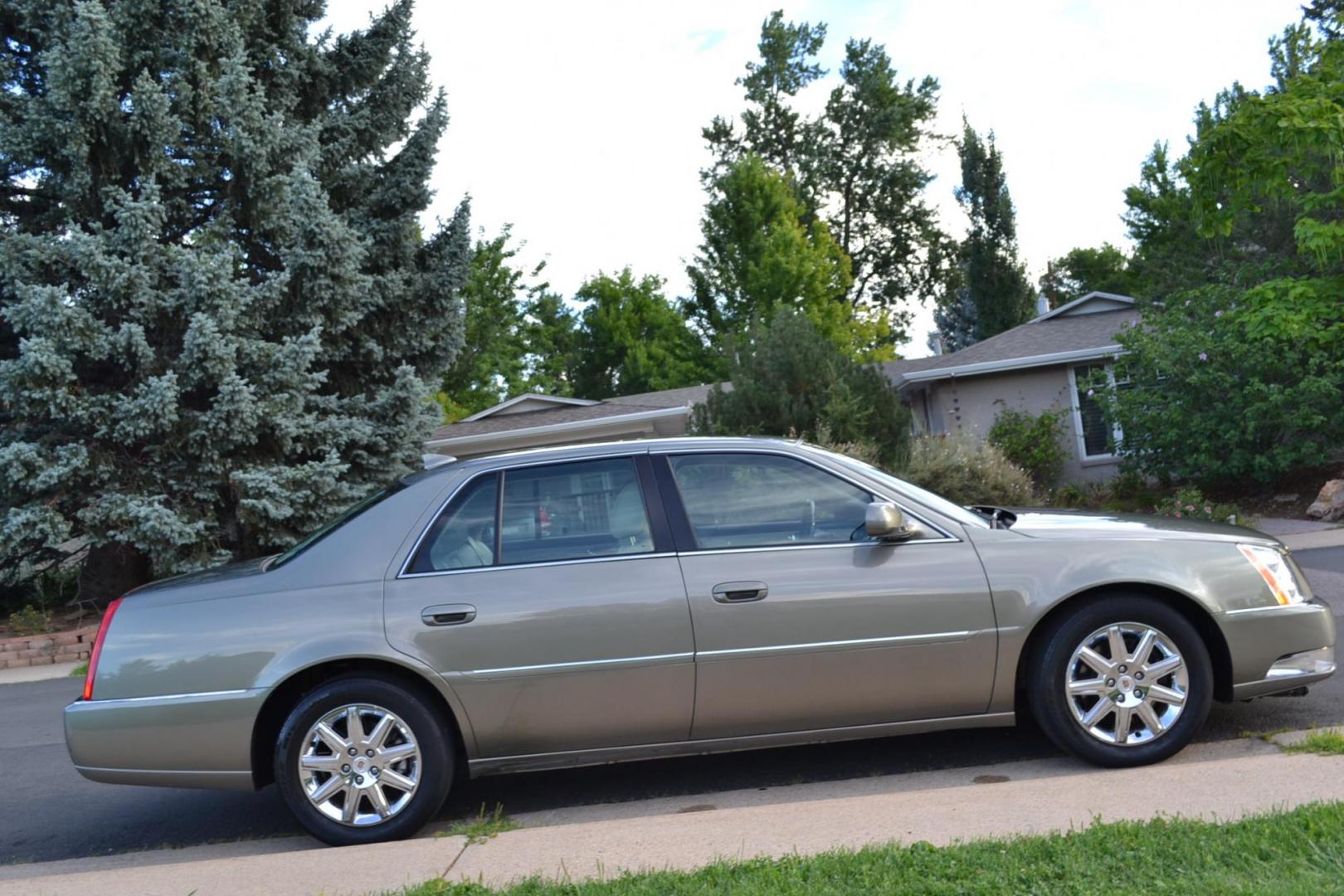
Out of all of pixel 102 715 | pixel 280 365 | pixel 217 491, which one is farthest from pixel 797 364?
pixel 102 715

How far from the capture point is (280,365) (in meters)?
13.4

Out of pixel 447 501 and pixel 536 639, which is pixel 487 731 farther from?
pixel 447 501

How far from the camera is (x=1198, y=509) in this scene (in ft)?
48.2

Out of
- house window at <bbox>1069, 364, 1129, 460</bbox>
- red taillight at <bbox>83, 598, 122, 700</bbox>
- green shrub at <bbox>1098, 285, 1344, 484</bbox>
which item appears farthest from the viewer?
house window at <bbox>1069, 364, 1129, 460</bbox>

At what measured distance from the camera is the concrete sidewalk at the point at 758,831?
3979 mm

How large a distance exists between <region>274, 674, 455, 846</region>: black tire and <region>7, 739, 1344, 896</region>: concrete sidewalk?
123 millimetres

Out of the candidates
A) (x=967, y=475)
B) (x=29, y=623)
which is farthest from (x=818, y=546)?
(x=29, y=623)

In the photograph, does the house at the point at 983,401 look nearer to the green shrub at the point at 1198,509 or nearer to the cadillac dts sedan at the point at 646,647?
the green shrub at the point at 1198,509

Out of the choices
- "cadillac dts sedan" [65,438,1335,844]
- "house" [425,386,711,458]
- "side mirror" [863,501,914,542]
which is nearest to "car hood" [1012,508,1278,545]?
"cadillac dts sedan" [65,438,1335,844]

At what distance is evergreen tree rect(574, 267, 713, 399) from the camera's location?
41.2 m

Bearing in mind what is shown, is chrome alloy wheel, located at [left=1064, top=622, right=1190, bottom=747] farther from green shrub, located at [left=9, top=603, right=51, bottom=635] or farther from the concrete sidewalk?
green shrub, located at [left=9, top=603, right=51, bottom=635]

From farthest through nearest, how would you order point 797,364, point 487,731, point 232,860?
1. point 797,364
2. point 487,731
3. point 232,860

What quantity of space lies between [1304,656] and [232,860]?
15.3 feet

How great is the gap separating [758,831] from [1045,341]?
731 inches
